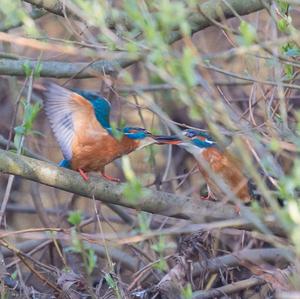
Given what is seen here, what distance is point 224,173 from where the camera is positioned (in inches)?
163

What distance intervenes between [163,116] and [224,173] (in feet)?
5.91

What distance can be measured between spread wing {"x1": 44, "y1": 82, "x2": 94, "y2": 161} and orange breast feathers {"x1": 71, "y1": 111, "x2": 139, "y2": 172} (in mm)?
27

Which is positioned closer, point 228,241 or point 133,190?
point 133,190

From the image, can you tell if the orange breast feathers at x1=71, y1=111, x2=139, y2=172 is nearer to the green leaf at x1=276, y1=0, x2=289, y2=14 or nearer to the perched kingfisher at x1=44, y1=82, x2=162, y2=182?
the perched kingfisher at x1=44, y1=82, x2=162, y2=182

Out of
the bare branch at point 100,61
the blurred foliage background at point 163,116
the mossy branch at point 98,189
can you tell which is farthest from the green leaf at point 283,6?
the mossy branch at point 98,189

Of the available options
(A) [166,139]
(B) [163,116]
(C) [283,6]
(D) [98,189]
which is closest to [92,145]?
(A) [166,139]

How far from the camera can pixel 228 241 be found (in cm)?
535

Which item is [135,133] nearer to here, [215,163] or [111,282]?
[215,163]

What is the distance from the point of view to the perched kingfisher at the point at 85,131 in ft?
12.5

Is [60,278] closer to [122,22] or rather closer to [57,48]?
[122,22]

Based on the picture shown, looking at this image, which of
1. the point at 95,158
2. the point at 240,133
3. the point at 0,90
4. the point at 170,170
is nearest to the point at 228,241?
the point at 170,170

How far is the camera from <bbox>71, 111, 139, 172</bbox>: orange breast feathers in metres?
3.91

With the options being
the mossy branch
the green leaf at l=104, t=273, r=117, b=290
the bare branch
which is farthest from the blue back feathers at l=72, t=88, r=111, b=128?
the green leaf at l=104, t=273, r=117, b=290

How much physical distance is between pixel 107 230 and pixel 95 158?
7.05ft
